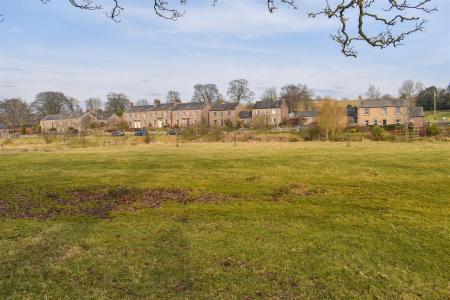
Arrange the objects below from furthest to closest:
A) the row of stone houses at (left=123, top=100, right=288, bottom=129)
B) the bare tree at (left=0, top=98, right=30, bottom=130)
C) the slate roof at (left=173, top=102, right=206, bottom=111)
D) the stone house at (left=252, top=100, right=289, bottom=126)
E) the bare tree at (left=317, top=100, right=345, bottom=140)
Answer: the bare tree at (left=0, top=98, right=30, bottom=130), the slate roof at (left=173, top=102, right=206, bottom=111), the row of stone houses at (left=123, top=100, right=288, bottom=129), the stone house at (left=252, top=100, right=289, bottom=126), the bare tree at (left=317, top=100, right=345, bottom=140)

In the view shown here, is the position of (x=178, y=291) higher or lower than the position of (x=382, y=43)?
lower

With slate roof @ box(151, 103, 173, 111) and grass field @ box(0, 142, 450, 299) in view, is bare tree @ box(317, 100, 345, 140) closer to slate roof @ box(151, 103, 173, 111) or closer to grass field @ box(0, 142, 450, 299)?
grass field @ box(0, 142, 450, 299)

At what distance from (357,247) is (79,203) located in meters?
9.01

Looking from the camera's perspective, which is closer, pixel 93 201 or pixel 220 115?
pixel 93 201

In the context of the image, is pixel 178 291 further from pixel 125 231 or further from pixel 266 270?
pixel 125 231

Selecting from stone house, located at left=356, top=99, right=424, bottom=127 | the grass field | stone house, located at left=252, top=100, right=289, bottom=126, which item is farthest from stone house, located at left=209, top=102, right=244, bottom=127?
the grass field

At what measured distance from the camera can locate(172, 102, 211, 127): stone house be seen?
3937 inches

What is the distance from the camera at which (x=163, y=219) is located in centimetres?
1045

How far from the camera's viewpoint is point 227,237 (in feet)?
28.5

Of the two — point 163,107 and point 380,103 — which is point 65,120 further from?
point 380,103

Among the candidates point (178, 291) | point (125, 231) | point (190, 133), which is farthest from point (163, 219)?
point (190, 133)

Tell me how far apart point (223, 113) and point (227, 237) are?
303 ft

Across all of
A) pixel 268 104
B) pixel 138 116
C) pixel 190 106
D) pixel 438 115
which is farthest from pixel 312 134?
pixel 138 116

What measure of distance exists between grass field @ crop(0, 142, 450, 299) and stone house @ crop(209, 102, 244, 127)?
271ft
